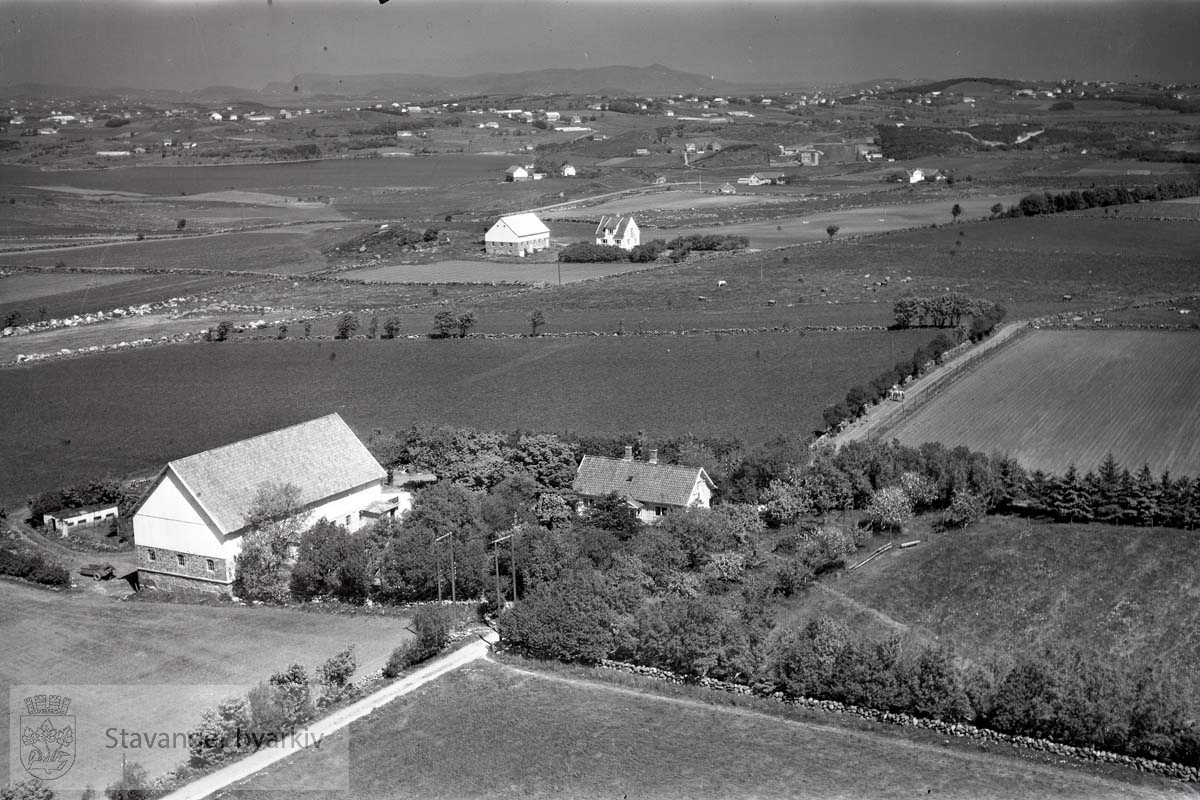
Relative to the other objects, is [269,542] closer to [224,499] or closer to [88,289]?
[224,499]

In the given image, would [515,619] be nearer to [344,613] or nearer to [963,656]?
[344,613]

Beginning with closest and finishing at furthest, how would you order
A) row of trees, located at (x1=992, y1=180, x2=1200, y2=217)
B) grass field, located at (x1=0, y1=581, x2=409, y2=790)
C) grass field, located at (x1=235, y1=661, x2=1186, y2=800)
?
grass field, located at (x1=235, y1=661, x2=1186, y2=800) < grass field, located at (x1=0, y1=581, x2=409, y2=790) < row of trees, located at (x1=992, y1=180, x2=1200, y2=217)

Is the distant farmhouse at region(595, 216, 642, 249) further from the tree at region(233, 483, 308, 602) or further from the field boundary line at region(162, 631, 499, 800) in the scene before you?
the field boundary line at region(162, 631, 499, 800)

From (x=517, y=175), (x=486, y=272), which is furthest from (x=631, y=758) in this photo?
(x=517, y=175)

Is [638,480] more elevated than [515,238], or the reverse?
[515,238]

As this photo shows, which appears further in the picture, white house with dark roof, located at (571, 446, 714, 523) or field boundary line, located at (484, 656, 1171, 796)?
white house with dark roof, located at (571, 446, 714, 523)

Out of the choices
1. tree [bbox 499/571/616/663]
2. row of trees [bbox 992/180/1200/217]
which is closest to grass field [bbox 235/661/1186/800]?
tree [bbox 499/571/616/663]

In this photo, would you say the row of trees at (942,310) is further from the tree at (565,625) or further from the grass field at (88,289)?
the grass field at (88,289)
